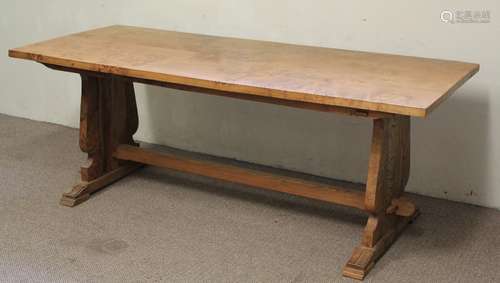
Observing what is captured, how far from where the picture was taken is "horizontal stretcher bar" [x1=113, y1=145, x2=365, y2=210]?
8.98 ft

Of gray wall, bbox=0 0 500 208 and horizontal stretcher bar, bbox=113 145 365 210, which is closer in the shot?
horizontal stretcher bar, bbox=113 145 365 210

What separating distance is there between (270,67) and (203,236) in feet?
2.28

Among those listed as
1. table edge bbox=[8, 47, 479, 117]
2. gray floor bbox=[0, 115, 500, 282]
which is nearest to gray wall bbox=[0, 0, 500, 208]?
gray floor bbox=[0, 115, 500, 282]

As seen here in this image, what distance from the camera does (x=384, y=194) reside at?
2.61 metres

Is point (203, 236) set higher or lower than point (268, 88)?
lower

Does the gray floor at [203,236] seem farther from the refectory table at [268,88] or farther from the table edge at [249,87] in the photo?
the table edge at [249,87]

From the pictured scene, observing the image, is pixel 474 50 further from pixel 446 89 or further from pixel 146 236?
pixel 146 236

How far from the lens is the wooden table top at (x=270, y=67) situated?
228cm

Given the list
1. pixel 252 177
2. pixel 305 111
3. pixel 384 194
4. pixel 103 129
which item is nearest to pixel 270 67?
pixel 252 177

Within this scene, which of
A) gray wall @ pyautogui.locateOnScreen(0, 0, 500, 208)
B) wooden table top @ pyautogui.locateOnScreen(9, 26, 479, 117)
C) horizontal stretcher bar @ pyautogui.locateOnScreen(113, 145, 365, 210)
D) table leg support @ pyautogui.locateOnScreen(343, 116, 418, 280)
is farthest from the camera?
gray wall @ pyautogui.locateOnScreen(0, 0, 500, 208)

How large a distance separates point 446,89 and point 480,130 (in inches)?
30.7

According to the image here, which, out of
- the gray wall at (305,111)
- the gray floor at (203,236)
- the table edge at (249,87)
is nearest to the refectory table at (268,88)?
the table edge at (249,87)

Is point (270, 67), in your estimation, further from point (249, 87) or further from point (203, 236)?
point (203, 236)

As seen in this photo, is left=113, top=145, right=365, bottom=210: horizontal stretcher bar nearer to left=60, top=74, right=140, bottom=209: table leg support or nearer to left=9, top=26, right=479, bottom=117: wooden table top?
left=60, top=74, right=140, bottom=209: table leg support
